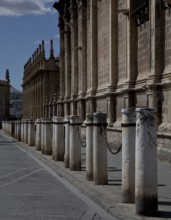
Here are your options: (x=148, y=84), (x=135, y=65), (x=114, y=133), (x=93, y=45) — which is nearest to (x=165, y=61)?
(x=148, y=84)

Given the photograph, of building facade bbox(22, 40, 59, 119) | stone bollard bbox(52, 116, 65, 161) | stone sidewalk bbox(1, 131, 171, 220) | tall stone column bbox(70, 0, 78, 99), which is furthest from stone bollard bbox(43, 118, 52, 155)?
building facade bbox(22, 40, 59, 119)

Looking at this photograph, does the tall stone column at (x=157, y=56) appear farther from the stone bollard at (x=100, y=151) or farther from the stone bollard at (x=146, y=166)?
the stone bollard at (x=146, y=166)

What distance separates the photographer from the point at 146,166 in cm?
861

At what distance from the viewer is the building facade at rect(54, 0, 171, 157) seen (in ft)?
63.3

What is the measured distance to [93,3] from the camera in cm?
3238

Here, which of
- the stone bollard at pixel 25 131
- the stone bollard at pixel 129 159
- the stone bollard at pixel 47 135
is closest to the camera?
the stone bollard at pixel 129 159

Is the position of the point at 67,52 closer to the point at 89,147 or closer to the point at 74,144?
the point at 74,144

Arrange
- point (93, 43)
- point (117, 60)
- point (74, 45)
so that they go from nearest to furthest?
1. point (117, 60)
2. point (93, 43)
3. point (74, 45)

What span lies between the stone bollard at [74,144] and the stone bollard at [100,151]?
10.8 ft

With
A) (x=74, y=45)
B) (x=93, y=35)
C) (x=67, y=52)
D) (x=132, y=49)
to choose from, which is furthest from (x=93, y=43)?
(x=67, y=52)

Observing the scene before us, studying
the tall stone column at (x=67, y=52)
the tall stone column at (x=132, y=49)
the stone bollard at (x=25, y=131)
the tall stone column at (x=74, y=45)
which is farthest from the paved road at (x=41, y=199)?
the tall stone column at (x=67, y=52)

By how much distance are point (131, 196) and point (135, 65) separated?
558 inches

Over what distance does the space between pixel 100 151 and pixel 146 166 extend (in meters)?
3.55

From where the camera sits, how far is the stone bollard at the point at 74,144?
1555cm
